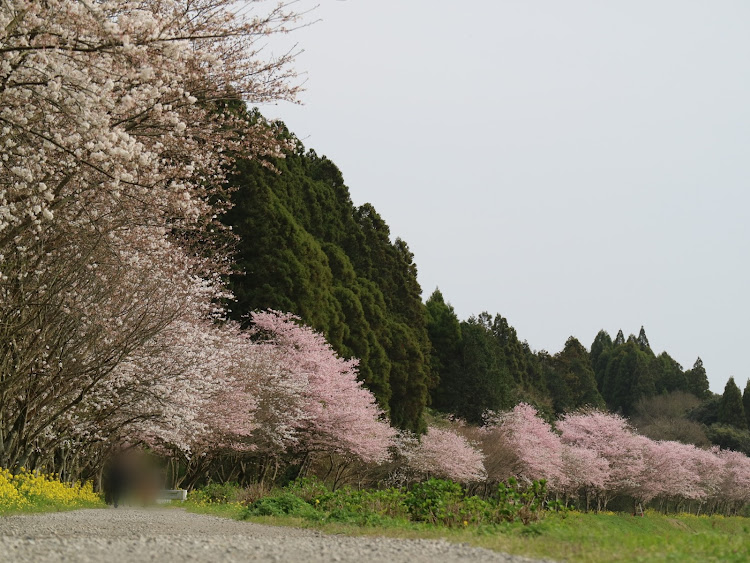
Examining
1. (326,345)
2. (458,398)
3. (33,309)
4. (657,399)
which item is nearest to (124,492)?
(33,309)

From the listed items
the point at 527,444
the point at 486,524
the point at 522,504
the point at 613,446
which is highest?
the point at 613,446

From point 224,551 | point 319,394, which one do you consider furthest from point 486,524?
point 319,394

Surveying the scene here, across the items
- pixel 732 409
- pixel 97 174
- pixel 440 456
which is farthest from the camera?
pixel 732 409

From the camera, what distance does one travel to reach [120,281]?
1346cm

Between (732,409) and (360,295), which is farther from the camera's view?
(732,409)

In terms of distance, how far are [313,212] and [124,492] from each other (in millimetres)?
18825

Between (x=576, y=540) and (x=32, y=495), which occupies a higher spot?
(x=576, y=540)

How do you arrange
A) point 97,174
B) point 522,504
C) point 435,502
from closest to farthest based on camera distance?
point 97,174
point 522,504
point 435,502

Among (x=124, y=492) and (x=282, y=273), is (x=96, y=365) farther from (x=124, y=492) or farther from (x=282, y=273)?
(x=282, y=273)

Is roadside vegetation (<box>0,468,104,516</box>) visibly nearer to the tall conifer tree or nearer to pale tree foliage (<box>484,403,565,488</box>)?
pale tree foliage (<box>484,403,565,488</box>)

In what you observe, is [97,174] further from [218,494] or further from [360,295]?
[360,295]

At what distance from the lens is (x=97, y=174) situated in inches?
349

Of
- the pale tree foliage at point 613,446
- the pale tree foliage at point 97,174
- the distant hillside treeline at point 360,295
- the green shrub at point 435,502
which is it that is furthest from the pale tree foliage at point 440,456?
the green shrub at point 435,502

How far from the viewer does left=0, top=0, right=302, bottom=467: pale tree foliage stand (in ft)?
23.0
